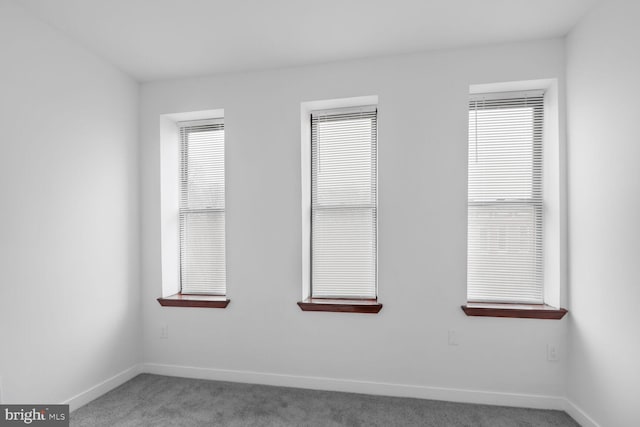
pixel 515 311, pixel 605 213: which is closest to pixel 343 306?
pixel 515 311

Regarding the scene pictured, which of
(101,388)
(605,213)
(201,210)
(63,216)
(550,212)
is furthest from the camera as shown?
(201,210)

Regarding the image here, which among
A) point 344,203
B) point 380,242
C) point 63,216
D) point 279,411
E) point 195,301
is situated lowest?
point 279,411

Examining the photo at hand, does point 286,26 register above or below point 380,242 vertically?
above

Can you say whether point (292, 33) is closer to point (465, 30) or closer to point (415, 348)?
point (465, 30)

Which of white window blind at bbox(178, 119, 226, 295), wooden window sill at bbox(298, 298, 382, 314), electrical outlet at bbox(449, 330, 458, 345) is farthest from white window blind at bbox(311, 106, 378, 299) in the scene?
white window blind at bbox(178, 119, 226, 295)

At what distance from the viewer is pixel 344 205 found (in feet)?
10.1

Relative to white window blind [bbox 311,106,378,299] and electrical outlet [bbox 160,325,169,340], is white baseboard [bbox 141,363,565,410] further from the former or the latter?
white window blind [bbox 311,106,378,299]

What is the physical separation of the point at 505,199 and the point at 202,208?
2.74m

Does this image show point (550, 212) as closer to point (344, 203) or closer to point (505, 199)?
point (505, 199)

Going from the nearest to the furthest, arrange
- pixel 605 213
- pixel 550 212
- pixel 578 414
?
→ pixel 605 213, pixel 578 414, pixel 550 212

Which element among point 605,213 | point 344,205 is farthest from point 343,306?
point 605,213

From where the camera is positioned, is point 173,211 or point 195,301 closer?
point 195,301

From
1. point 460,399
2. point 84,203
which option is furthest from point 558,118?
point 84,203

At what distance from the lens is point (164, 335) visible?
3.23 m
